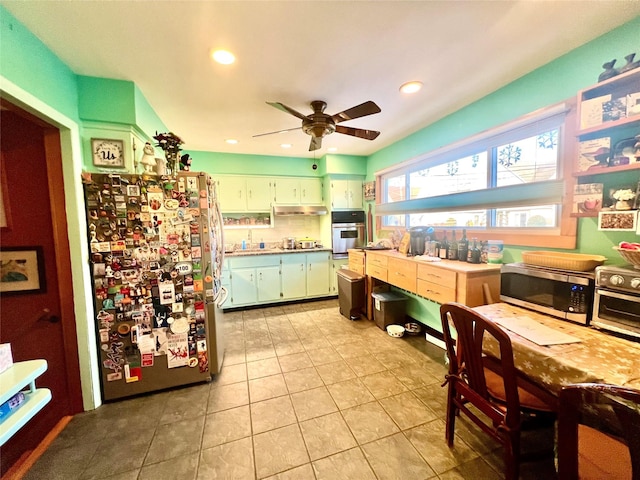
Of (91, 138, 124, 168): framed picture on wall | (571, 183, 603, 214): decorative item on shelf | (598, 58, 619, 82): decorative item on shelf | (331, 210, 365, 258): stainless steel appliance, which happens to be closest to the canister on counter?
(571, 183, 603, 214): decorative item on shelf

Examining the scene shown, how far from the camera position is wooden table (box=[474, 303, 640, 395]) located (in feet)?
3.34

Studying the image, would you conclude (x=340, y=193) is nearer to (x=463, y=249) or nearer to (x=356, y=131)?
(x=356, y=131)

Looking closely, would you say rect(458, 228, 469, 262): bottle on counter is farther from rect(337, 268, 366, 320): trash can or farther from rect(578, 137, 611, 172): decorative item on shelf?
rect(337, 268, 366, 320): trash can

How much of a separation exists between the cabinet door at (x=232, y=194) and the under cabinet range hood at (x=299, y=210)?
0.57 meters

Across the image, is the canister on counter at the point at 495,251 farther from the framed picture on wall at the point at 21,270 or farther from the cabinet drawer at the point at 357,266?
the framed picture on wall at the point at 21,270

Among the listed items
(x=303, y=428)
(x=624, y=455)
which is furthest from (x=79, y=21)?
(x=624, y=455)

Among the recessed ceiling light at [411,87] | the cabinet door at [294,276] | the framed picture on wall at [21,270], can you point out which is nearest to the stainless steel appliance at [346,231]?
the cabinet door at [294,276]

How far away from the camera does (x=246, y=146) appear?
381 cm

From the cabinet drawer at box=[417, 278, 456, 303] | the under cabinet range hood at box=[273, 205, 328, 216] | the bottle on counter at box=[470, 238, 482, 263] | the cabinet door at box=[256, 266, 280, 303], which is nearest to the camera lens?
the cabinet drawer at box=[417, 278, 456, 303]

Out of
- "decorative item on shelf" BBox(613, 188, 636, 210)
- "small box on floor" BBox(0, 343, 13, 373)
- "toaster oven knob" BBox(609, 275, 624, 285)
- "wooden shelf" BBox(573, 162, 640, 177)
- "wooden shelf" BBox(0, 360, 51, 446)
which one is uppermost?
"wooden shelf" BBox(573, 162, 640, 177)

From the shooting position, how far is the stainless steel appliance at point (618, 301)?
121 cm

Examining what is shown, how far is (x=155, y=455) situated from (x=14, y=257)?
165 centimetres

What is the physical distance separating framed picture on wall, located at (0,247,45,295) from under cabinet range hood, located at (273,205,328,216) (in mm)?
2909

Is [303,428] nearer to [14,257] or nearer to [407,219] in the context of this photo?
[14,257]
